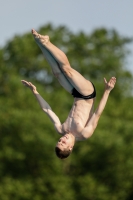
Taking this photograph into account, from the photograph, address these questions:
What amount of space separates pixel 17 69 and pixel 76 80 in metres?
42.3

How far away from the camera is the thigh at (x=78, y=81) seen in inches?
821

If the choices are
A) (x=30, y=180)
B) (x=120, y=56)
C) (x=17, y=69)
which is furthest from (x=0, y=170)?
(x=120, y=56)

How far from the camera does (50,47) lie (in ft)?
67.6

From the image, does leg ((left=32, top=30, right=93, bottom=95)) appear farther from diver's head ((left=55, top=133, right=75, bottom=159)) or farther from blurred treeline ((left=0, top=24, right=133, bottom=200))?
blurred treeline ((left=0, top=24, right=133, bottom=200))

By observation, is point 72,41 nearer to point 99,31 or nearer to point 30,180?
point 99,31

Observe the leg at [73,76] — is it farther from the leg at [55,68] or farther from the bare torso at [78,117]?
the bare torso at [78,117]

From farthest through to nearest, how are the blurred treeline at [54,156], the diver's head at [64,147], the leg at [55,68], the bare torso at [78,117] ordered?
the blurred treeline at [54,156], the leg at [55,68], the bare torso at [78,117], the diver's head at [64,147]

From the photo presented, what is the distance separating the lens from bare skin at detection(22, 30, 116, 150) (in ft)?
67.5

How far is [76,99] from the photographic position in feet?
69.1

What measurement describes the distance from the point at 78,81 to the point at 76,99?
439mm

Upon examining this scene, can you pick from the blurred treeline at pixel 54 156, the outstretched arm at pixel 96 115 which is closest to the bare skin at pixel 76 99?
the outstretched arm at pixel 96 115

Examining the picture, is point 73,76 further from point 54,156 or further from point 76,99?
point 54,156

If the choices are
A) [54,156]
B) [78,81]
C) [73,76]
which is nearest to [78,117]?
[78,81]

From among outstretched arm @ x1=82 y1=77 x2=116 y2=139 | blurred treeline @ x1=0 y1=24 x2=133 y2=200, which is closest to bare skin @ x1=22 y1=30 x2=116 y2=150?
outstretched arm @ x1=82 y1=77 x2=116 y2=139
